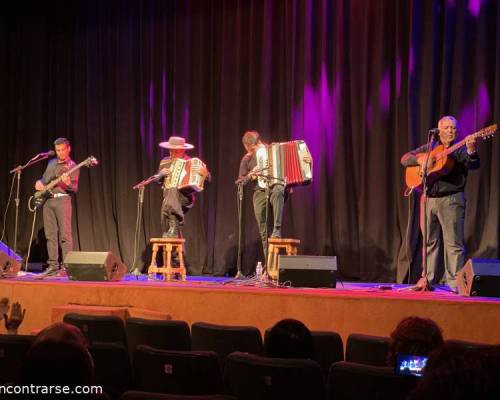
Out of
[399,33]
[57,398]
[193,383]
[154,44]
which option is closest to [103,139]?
[154,44]

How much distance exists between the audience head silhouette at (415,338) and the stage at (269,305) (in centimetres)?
243

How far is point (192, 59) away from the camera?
11633mm

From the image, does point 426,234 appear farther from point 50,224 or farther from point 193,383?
point 50,224

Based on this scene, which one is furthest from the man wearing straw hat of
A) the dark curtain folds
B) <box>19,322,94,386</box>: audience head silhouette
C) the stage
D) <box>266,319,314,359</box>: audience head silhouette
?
<box>19,322,94,386</box>: audience head silhouette

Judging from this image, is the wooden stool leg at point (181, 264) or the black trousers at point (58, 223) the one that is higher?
the black trousers at point (58, 223)

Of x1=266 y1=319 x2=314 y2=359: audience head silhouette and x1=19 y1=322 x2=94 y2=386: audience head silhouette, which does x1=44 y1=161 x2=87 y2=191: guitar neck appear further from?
x1=19 y1=322 x2=94 y2=386: audience head silhouette

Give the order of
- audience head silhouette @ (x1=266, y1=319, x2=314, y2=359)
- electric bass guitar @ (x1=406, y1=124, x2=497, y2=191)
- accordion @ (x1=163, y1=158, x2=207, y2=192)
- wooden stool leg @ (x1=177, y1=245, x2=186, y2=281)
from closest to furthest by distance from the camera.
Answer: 1. audience head silhouette @ (x1=266, y1=319, x2=314, y2=359)
2. electric bass guitar @ (x1=406, y1=124, x2=497, y2=191)
3. accordion @ (x1=163, y1=158, x2=207, y2=192)
4. wooden stool leg @ (x1=177, y1=245, x2=186, y2=281)

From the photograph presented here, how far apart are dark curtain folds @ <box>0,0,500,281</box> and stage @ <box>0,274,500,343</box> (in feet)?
10.2

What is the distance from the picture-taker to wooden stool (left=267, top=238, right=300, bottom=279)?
27.8ft

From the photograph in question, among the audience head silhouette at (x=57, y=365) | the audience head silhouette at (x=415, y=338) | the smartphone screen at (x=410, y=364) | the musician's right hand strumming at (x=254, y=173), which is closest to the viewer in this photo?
the audience head silhouette at (x=57, y=365)

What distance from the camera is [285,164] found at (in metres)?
8.52

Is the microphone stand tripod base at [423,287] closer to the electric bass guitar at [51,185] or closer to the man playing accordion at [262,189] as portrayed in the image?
the man playing accordion at [262,189]

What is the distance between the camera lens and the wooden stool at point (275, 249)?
27.8ft

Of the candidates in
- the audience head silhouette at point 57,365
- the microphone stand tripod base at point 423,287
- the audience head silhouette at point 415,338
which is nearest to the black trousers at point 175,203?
the microphone stand tripod base at point 423,287
